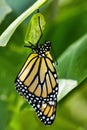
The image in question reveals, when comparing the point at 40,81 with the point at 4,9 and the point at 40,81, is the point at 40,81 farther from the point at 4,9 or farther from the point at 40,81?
the point at 4,9

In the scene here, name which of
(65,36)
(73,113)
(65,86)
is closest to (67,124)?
(73,113)

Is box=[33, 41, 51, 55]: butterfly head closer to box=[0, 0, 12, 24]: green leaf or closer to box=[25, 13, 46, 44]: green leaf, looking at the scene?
box=[25, 13, 46, 44]: green leaf

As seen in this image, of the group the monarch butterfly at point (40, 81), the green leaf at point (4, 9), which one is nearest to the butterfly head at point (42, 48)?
the monarch butterfly at point (40, 81)

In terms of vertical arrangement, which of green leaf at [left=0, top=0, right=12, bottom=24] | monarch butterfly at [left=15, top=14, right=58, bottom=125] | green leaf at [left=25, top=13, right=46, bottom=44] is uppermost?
green leaf at [left=0, top=0, right=12, bottom=24]

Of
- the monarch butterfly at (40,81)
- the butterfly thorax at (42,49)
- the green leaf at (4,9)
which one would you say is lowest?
the monarch butterfly at (40,81)

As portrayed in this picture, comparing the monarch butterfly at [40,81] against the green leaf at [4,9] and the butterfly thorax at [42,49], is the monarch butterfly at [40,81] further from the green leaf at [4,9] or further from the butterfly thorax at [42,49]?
the green leaf at [4,9]

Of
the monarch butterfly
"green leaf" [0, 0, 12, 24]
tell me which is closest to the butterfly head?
the monarch butterfly

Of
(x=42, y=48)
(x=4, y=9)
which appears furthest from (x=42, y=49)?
(x=4, y=9)
